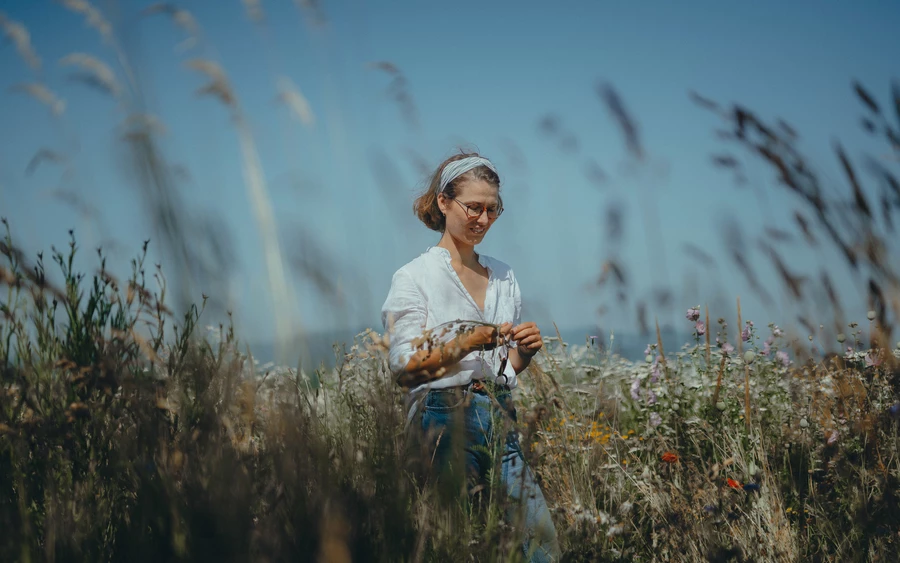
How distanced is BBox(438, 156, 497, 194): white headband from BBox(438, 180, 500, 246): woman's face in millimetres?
69

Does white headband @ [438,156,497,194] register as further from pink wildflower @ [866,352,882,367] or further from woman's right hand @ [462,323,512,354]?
pink wildflower @ [866,352,882,367]

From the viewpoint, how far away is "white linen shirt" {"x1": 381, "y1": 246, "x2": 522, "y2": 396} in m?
2.45

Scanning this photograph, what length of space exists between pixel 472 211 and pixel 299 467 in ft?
5.11

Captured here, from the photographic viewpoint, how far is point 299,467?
4.57 feet

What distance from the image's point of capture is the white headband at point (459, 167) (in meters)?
2.80

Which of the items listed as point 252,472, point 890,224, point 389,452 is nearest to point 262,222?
point 389,452

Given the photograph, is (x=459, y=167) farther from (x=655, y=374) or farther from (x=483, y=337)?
(x=655, y=374)

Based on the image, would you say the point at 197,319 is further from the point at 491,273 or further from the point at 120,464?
the point at 491,273

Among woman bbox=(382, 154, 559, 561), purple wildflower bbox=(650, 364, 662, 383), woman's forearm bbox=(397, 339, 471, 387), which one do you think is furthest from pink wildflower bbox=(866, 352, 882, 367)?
woman's forearm bbox=(397, 339, 471, 387)

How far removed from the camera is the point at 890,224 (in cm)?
254

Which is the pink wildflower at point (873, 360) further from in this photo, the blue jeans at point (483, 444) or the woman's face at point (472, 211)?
the woman's face at point (472, 211)

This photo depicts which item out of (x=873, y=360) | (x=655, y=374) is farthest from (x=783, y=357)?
(x=873, y=360)

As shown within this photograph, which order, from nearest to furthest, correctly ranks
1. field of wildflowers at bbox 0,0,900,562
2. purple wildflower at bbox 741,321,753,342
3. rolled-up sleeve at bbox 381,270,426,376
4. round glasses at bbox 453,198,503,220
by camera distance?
1. field of wildflowers at bbox 0,0,900,562
2. rolled-up sleeve at bbox 381,270,426,376
3. round glasses at bbox 453,198,503,220
4. purple wildflower at bbox 741,321,753,342

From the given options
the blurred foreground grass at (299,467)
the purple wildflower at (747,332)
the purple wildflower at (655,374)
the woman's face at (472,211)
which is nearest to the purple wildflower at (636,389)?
the purple wildflower at (655,374)
